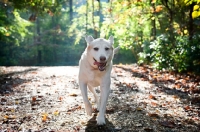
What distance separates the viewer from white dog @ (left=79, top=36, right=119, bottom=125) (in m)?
3.91

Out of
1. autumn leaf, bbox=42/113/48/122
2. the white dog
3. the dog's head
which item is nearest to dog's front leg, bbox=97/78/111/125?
the white dog

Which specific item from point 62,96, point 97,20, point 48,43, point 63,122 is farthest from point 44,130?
point 48,43

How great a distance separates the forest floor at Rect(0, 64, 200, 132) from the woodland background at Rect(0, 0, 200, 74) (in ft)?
6.11

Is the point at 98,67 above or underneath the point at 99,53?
underneath

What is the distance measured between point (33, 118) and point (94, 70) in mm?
1424

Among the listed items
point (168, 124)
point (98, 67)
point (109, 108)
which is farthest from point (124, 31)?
point (98, 67)

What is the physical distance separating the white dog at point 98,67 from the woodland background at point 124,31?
1.36 meters

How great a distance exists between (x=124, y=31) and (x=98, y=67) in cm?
1409

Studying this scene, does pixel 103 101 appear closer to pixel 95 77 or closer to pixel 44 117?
pixel 95 77

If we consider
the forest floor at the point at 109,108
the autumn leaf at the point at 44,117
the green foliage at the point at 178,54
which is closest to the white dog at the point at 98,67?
the forest floor at the point at 109,108

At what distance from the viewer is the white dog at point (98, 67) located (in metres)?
3.91

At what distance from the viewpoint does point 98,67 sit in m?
3.96

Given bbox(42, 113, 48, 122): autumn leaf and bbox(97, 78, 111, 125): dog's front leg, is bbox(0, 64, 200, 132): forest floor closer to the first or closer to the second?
bbox(42, 113, 48, 122): autumn leaf

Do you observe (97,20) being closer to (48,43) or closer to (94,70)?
(48,43)
